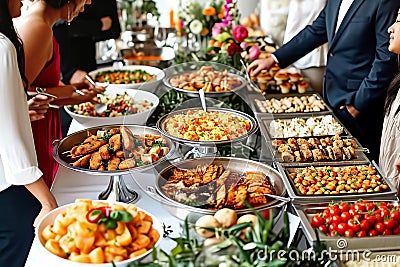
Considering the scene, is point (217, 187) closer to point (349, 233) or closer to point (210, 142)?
point (210, 142)

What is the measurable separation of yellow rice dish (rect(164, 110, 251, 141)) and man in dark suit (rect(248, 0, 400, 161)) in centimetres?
78

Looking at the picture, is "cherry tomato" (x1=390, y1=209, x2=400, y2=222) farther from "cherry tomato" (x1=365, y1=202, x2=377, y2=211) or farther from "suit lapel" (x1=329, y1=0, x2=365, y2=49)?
"suit lapel" (x1=329, y1=0, x2=365, y2=49)

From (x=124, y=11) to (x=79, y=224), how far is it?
3.27 m

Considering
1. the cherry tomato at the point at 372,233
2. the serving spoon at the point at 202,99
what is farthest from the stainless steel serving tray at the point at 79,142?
the cherry tomato at the point at 372,233

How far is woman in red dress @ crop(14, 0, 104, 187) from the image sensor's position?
5.90ft

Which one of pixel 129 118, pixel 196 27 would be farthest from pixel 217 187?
pixel 196 27

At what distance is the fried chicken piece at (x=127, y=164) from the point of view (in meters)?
1.49

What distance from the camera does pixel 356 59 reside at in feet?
7.89

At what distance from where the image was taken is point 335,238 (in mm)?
1319

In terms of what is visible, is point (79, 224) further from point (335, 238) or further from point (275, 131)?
point (275, 131)

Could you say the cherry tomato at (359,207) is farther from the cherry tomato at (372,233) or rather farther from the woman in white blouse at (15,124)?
the woman in white blouse at (15,124)

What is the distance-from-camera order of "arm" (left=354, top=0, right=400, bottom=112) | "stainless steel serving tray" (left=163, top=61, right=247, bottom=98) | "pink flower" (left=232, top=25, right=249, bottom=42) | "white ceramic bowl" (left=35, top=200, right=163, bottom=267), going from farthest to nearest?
"pink flower" (left=232, top=25, right=249, bottom=42) → "arm" (left=354, top=0, right=400, bottom=112) → "stainless steel serving tray" (left=163, top=61, right=247, bottom=98) → "white ceramic bowl" (left=35, top=200, right=163, bottom=267)

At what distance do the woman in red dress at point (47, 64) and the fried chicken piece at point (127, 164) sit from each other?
0.55 metres

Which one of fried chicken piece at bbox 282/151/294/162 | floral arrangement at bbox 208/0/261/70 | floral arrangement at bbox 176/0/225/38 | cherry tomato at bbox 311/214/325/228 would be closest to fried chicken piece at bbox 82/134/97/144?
fried chicken piece at bbox 282/151/294/162
